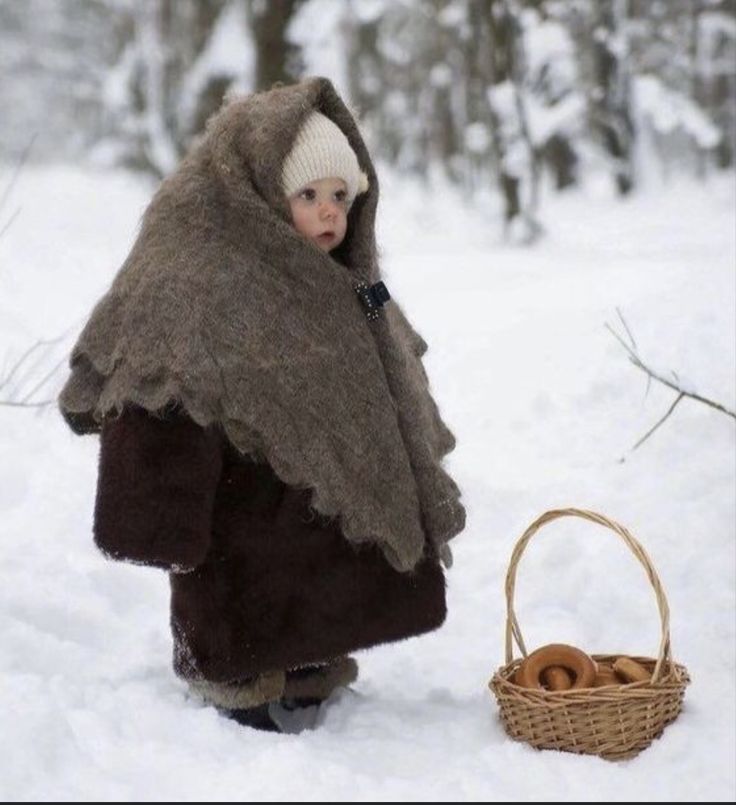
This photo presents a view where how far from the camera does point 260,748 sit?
2.83m

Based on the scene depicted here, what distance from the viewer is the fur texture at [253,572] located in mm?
2834

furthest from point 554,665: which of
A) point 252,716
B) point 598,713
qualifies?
point 252,716

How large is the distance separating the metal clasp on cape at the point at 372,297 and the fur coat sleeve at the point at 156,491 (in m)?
0.58

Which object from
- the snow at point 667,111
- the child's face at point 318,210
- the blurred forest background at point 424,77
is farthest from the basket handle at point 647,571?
the snow at point 667,111

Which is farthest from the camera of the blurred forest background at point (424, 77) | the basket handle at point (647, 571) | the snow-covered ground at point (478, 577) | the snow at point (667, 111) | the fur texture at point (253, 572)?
the snow at point (667, 111)

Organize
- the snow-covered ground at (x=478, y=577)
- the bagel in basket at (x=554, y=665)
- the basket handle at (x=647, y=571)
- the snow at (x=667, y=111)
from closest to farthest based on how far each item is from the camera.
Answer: the snow-covered ground at (x=478, y=577) < the basket handle at (x=647, y=571) < the bagel in basket at (x=554, y=665) < the snow at (x=667, y=111)

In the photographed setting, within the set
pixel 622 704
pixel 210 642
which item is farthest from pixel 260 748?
pixel 622 704

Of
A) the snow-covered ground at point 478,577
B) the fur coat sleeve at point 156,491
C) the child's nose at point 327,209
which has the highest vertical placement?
the child's nose at point 327,209

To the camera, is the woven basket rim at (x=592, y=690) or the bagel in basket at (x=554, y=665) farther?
the bagel in basket at (x=554, y=665)

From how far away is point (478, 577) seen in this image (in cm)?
454

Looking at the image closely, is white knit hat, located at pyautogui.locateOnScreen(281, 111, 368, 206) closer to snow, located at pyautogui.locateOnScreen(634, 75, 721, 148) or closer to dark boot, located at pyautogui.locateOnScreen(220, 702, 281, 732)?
dark boot, located at pyautogui.locateOnScreen(220, 702, 281, 732)

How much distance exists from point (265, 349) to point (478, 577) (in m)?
1.92

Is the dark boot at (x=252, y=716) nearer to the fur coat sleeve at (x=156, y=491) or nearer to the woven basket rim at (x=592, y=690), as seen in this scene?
the fur coat sleeve at (x=156, y=491)

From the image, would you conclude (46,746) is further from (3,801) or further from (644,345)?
(644,345)
